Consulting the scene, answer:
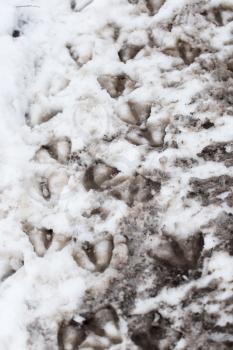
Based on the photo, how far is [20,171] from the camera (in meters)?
2.09

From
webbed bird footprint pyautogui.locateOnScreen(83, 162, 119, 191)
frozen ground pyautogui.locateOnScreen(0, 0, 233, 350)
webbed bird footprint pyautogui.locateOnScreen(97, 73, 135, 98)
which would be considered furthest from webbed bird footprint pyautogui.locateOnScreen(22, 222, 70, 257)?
webbed bird footprint pyautogui.locateOnScreen(97, 73, 135, 98)

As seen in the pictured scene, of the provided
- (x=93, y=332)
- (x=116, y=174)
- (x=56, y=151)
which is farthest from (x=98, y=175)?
(x=93, y=332)

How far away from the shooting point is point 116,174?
6.65ft

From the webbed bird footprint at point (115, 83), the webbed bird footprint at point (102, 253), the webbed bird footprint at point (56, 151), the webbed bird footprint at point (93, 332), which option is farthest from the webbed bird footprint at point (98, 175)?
the webbed bird footprint at point (93, 332)

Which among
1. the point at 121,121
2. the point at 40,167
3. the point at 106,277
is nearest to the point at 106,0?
the point at 121,121

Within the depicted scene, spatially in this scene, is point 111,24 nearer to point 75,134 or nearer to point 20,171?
point 75,134

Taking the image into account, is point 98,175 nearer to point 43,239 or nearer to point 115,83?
point 43,239

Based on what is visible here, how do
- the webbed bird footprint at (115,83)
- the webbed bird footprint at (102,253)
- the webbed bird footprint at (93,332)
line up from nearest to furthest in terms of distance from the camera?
the webbed bird footprint at (93,332) → the webbed bird footprint at (102,253) → the webbed bird footprint at (115,83)

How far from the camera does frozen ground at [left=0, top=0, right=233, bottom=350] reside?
173 cm

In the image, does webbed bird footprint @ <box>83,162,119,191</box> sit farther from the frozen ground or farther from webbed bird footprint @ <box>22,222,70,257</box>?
webbed bird footprint @ <box>22,222,70,257</box>

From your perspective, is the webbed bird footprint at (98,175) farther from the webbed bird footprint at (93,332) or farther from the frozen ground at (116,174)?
the webbed bird footprint at (93,332)

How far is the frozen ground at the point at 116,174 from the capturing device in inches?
68.2

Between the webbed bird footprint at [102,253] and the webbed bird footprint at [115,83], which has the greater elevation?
the webbed bird footprint at [115,83]

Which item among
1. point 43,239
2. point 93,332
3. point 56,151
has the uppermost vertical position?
point 56,151
